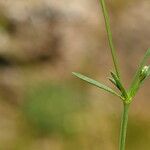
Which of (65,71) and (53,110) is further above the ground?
(65,71)

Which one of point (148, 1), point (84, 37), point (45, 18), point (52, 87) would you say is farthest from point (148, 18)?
point (52, 87)

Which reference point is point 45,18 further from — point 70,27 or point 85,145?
point 85,145

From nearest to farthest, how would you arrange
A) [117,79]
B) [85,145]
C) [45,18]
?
[117,79], [85,145], [45,18]

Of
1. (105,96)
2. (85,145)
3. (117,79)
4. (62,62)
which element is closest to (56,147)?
(85,145)

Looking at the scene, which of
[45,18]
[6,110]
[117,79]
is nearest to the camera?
[117,79]

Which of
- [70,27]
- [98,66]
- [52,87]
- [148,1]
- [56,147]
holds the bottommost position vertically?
[56,147]

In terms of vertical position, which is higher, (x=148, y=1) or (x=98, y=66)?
(x=148, y=1)

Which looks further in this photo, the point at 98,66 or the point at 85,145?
the point at 98,66

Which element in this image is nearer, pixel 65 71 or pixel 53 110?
pixel 53 110
